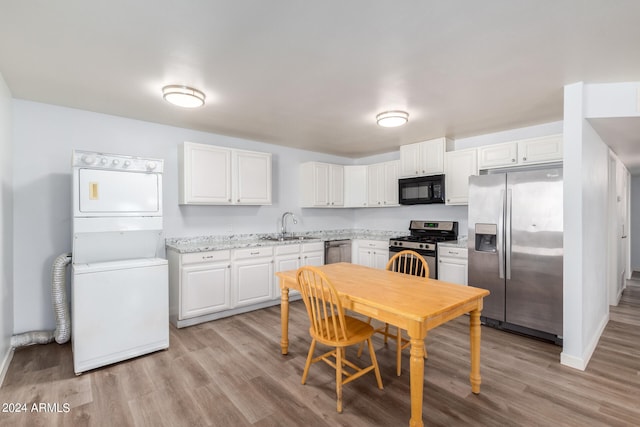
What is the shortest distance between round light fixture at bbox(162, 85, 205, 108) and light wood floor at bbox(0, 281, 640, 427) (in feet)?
7.40

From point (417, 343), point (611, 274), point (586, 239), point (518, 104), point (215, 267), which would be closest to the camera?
point (417, 343)

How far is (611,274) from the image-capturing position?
417 cm

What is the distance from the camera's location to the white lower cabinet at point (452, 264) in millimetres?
3828

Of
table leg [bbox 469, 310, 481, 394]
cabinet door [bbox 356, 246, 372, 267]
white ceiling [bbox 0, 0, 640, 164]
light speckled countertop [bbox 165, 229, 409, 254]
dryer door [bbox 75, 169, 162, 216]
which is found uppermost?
white ceiling [bbox 0, 0, 640, 164]

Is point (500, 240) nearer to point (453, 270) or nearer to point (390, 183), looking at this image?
point (453, 270)

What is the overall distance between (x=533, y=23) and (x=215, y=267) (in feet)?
11.5

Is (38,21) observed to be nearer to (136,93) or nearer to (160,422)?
(136,93)

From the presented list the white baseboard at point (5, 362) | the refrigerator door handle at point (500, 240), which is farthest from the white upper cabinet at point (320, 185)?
the white baseboard at point (5, 362)

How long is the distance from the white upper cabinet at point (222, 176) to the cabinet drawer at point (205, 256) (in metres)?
0.66

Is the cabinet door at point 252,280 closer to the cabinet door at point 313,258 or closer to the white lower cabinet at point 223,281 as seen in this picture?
the white lower cabinet at point 223,281

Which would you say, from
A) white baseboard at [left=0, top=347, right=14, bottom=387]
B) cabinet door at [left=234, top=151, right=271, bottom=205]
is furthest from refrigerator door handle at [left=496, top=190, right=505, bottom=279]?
white baseboard at [left=0, top=347, right=14, bottom=387]

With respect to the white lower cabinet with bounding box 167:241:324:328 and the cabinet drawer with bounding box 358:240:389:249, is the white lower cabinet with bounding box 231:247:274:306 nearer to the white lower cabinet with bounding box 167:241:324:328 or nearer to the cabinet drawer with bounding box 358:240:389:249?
the white lower cabinet with bounding box 167:241:324:328

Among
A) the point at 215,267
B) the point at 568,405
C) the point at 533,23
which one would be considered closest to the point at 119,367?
the point at 215,267

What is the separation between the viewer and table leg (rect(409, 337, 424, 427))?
1.69 meters
